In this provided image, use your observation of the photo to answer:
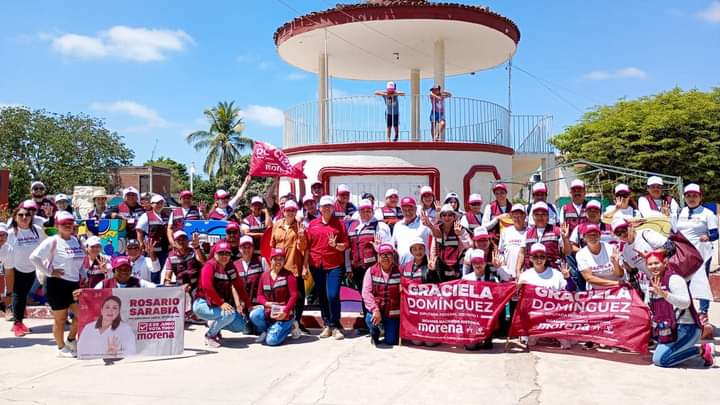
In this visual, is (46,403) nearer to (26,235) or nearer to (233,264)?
(233,264)

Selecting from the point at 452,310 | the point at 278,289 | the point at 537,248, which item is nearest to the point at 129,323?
the point at 278,289

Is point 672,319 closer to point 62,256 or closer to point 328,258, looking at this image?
point 328,258

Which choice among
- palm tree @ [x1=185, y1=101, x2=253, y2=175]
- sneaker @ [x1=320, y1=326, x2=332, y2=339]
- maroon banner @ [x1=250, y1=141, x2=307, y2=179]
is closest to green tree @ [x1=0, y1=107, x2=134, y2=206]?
palm tree @ [x1=185, y1=101, x2=253, y2=175]

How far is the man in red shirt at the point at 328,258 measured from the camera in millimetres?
7574

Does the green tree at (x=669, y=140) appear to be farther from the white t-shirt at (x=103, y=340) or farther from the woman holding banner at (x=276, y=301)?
the white t-shirt at (x=103, y=340)

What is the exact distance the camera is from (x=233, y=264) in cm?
751

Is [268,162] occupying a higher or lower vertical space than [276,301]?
higher

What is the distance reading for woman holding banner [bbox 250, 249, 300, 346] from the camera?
287 inches

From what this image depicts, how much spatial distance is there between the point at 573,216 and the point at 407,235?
7.24 feet

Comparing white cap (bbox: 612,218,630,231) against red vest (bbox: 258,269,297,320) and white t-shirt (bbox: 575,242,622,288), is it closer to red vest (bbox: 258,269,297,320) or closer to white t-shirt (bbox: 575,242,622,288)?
white t-shirt (bbox: 575,242,622,288)

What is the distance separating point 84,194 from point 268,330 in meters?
25.4

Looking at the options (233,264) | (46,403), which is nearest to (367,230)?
(233,264)

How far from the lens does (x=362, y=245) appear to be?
7770 millimetres

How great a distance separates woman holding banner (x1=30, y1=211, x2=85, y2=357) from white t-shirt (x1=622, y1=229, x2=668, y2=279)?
6408 millimetres
